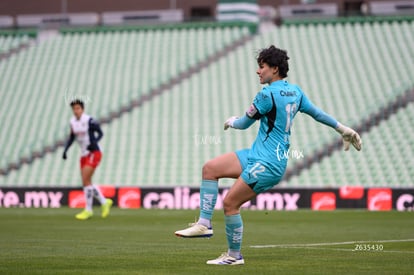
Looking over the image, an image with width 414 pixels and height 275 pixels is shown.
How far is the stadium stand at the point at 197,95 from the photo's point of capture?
30672 mm

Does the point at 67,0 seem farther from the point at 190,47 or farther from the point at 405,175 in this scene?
the point at 405,175

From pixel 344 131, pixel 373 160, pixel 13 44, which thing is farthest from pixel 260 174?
pixel 13 44

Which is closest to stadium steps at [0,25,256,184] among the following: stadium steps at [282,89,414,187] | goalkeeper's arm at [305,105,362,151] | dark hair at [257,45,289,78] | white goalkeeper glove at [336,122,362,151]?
stadium steps at [282,89,414,187]

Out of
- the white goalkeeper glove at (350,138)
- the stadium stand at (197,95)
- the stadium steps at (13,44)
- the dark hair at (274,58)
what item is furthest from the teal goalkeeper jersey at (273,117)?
the stadium steps at (13,44)

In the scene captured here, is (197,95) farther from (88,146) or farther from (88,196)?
(88,196)

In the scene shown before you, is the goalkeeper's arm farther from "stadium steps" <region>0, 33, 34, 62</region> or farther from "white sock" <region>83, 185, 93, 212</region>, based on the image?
"stadium steps" <region>0, 33, 34, 62</region>

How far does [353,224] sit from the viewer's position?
18234 mm

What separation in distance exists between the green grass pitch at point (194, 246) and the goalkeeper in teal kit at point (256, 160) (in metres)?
0.40

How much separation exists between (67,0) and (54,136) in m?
14.5

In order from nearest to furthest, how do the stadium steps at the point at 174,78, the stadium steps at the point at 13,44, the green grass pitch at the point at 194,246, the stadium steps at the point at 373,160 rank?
1. the green grass pitch at the point at 194,246
2. the stadium steps at the point at 373,160
3. the stadium steps at the point at 174,78
4. the stadium steps at the point at 13,44

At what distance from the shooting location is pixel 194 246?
12648mm

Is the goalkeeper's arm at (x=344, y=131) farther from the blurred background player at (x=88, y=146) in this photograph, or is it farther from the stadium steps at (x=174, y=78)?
the stadium steps at (x=174, y=78)

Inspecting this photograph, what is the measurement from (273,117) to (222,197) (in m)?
16.4

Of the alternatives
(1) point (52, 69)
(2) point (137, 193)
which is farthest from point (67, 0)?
(2) point (137, 193)
